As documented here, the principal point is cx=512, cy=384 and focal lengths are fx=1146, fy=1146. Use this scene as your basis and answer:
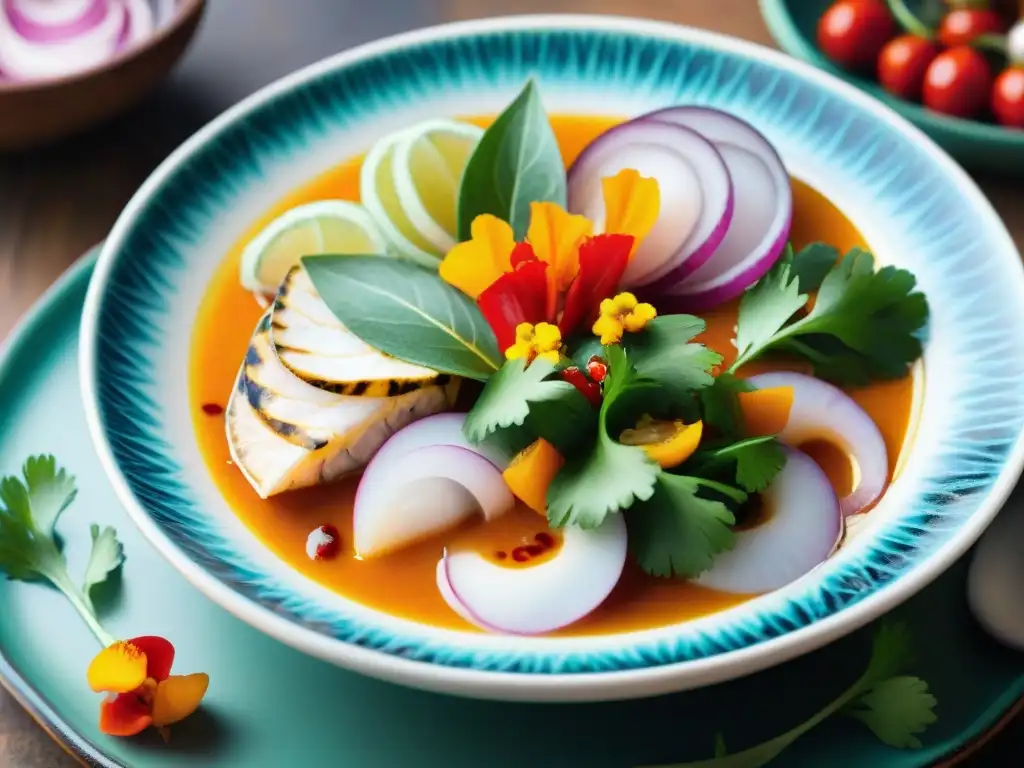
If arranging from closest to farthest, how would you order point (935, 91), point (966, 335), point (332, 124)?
point (966, 335) < point (332, 124) < point (935, 91)

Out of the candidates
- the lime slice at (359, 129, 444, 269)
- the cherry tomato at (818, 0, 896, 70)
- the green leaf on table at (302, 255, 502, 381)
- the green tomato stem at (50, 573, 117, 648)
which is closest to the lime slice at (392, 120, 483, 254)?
the lime slice at (359, 129, 444, 269)

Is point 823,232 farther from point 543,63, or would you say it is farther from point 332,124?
point 332,124

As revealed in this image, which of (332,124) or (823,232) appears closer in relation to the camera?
(823,232)

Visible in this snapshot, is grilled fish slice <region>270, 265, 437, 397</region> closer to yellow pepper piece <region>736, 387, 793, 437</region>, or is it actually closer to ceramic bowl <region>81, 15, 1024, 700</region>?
ceramic bowl <region>81, 15, 1024, 700</region>

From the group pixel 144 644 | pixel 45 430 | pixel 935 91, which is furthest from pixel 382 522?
pixel 935 91

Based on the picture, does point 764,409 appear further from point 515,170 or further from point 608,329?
point 515,170

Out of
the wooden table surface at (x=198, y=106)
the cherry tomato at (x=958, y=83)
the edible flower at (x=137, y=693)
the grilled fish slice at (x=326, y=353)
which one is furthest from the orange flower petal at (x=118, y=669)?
the cherry tomato at (x=958, y=83)

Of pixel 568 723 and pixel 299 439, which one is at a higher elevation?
pixel 299 439
